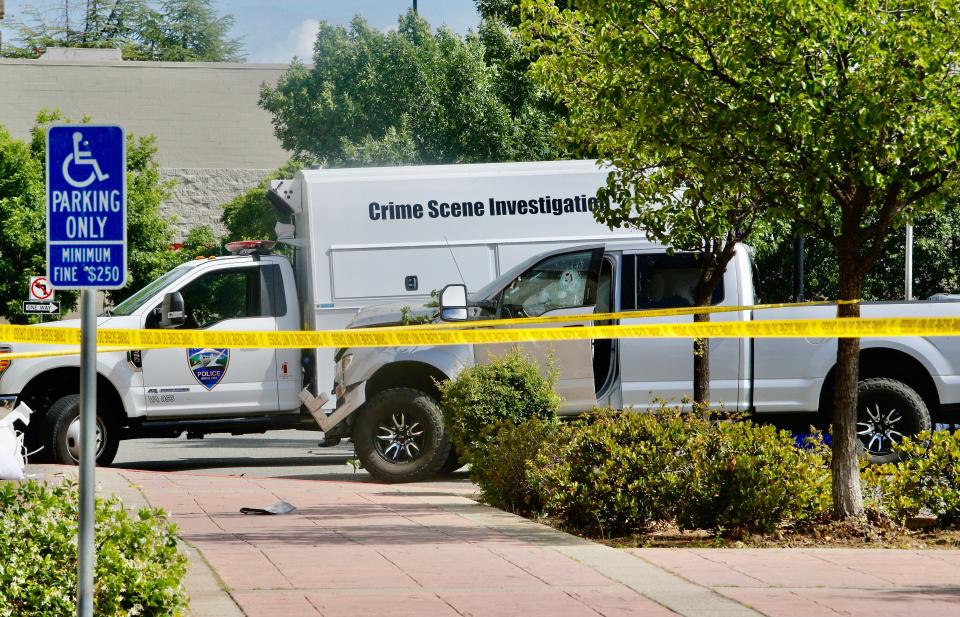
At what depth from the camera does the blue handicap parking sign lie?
182 inches

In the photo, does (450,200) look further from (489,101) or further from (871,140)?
(489,101)

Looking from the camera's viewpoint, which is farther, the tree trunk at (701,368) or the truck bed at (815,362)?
the truck bed at (815,362)

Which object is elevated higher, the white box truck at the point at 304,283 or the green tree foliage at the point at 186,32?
the green tree foliage at the point at 186,32

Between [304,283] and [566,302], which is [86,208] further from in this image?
[304,283]

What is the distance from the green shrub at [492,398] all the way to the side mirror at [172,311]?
3.07m

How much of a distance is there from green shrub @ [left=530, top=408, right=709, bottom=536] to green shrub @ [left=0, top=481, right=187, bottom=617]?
332cm

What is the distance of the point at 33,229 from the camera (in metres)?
30.9

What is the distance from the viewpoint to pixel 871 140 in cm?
774

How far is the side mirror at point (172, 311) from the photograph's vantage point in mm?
12266

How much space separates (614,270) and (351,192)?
117 inches

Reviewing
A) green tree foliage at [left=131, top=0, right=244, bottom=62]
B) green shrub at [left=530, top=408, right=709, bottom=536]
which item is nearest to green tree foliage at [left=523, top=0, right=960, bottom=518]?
green shrub at [left=530, top=408, right=709, bottom=536]

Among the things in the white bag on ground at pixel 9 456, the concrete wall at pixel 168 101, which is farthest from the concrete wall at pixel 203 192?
the white bag on ground at pixel 9 456

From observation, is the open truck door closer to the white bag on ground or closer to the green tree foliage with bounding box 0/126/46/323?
the white bag on ground

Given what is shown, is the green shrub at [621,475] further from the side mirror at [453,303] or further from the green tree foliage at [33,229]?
the green tree foliage at [33,229]
